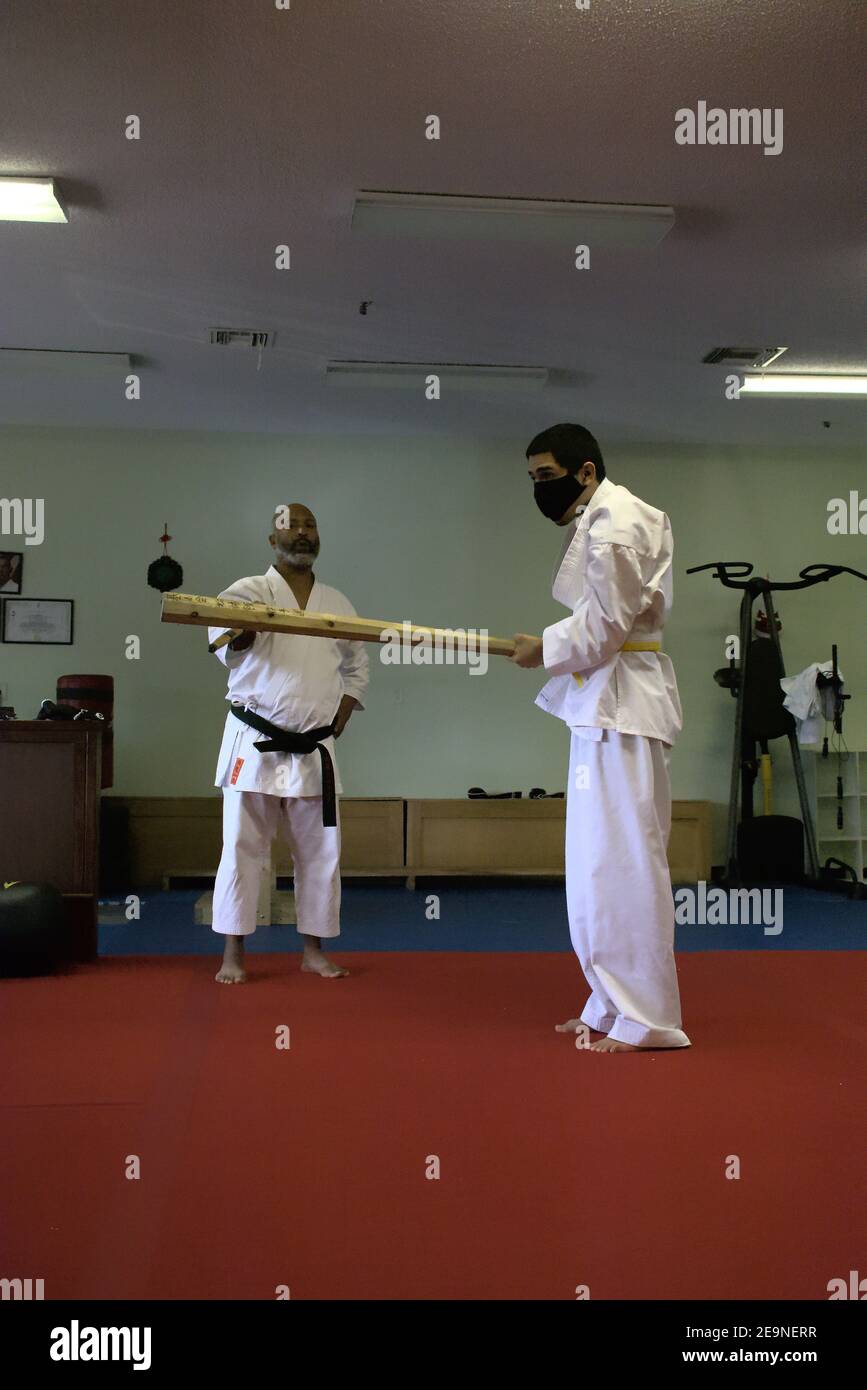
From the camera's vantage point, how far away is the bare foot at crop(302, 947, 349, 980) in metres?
3.67

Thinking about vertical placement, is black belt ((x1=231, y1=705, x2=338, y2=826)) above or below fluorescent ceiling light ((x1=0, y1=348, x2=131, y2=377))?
below

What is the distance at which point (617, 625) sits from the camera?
2.71 metres

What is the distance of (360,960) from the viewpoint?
3.98 meters

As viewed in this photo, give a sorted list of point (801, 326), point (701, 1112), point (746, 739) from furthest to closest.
→ point (746, 739) < point (801, 326) < point (701, 1112)

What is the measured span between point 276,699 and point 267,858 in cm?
54

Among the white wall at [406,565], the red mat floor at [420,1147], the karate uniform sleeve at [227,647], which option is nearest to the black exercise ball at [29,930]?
the red mat floor at [420,1147]

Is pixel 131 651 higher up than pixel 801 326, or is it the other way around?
pixel 801 326

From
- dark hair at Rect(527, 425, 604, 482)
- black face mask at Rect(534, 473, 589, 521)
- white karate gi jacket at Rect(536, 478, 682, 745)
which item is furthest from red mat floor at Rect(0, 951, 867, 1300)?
dark hair at Rect(527, 425, 604, 482)

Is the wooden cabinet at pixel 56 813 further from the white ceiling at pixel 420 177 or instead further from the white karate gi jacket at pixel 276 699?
the white ceiling at pixel 420 177

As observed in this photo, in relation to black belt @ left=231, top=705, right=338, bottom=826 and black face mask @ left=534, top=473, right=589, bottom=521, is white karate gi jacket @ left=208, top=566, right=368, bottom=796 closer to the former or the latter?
black belt @ left=231, top=705, right=338, bottom=826

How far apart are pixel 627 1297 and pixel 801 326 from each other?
472cm

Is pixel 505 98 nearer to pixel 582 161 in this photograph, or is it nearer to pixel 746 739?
pixel 582 161

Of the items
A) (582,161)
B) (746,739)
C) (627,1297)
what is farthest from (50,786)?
(746,739)

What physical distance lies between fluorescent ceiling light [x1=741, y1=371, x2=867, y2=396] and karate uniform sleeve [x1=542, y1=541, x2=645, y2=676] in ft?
12.3
